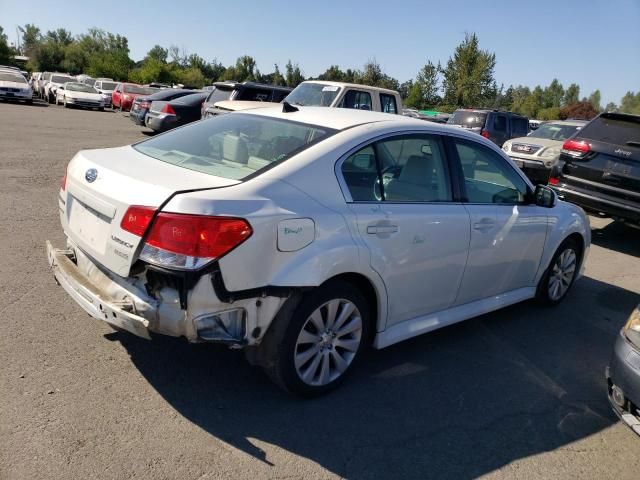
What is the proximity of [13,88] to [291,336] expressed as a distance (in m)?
27.4

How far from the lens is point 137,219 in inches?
106

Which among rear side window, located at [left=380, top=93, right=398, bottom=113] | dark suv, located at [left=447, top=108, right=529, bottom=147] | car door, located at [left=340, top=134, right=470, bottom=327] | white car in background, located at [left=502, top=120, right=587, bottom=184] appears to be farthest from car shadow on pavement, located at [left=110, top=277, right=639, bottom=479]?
dark suv, located at [left=447, top=108, right=529, bottom=147]

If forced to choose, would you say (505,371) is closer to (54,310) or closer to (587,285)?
(587,285)

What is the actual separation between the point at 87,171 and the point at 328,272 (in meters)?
1.57

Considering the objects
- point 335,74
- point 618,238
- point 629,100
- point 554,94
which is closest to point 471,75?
point 335,74

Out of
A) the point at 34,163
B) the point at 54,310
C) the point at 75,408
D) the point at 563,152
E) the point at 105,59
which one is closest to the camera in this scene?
the point at 75,408

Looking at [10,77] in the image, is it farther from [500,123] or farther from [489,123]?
[500,123]

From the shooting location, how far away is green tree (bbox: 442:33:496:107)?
45.8 metres

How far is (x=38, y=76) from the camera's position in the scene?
3391 centimetres

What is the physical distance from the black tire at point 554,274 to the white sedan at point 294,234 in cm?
77

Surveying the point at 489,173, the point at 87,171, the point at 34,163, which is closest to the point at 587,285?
the point at 489,173

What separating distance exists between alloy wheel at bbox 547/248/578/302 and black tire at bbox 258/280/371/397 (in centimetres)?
272

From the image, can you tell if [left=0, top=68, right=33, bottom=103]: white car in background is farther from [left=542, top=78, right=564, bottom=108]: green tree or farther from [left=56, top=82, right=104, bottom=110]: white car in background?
[left=542, top=78, right=564, bottom=108]: green tree

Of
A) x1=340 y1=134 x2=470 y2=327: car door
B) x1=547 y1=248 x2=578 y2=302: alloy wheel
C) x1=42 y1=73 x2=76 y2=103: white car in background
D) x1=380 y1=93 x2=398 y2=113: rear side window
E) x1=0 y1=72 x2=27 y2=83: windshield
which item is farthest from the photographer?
x1=42 y1=73 x2=76 y2=103: white car in background
